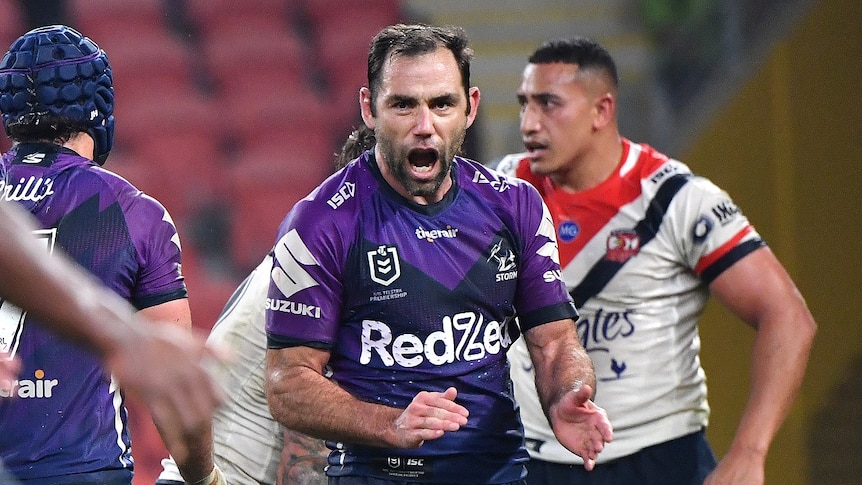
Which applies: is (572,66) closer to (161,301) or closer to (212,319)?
(161,301)

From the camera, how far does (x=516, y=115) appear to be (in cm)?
726

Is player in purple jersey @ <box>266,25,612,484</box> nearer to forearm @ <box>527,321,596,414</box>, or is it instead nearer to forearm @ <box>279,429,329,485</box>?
forearm @ <box>527,321,596,414</box>

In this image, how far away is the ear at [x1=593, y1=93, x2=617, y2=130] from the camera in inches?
177

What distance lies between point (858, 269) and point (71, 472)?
487 cm

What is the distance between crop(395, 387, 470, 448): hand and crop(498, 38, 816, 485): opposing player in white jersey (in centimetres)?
141

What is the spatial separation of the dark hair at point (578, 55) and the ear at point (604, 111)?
10 cm

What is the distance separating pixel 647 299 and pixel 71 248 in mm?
2020

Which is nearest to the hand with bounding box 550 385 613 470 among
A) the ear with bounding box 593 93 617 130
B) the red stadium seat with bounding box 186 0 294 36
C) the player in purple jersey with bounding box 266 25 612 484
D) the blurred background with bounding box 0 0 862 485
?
the player in purple jersey with bounding box 266 25 612 484

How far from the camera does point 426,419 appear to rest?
269cm

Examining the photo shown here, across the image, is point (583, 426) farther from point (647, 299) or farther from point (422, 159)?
point (647, 299)

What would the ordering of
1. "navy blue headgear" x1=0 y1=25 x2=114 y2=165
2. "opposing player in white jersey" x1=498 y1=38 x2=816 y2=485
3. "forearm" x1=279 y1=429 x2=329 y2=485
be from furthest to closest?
"opposing player in white jersey" x1=498 y1=38 x2=816 y2=485
"forearm" x1=279 y1=429 x2=329 y2=485
"navy blue headgear" x1=0 y1=25 x2=114 y2=165

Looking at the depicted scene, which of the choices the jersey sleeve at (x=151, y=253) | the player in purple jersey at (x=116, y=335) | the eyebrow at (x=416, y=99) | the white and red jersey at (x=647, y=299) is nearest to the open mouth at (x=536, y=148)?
the white and red jersey at (x=647, y=299)

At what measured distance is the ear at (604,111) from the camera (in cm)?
450

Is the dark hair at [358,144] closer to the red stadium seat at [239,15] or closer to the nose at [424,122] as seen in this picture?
the nose at [424,122]
